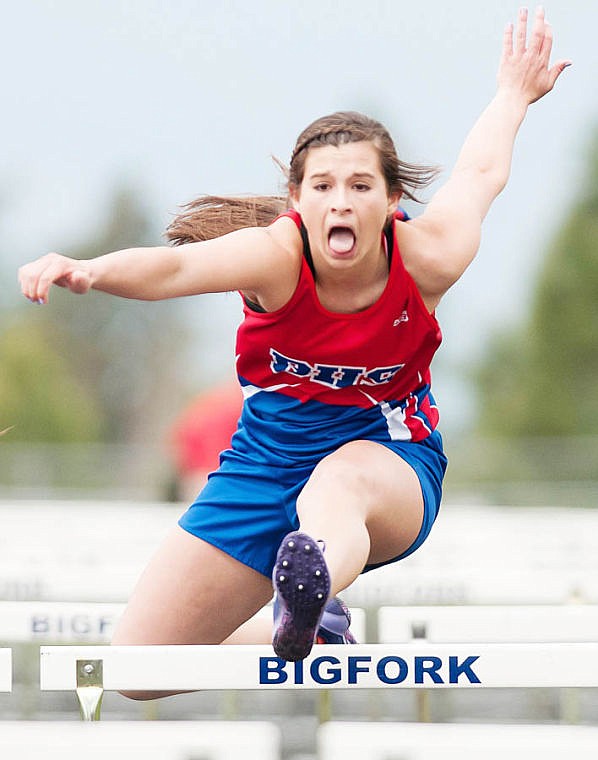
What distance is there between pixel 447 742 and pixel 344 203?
1439mm

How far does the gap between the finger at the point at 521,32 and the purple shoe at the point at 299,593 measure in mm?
1941

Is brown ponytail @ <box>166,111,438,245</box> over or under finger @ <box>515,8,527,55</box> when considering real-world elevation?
under

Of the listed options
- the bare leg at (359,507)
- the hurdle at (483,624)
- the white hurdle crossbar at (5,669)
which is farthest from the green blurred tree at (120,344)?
the white hurdle crossbar at (5,669)

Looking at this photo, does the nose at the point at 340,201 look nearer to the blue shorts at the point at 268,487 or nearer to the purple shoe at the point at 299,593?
the blue shorts at the point at 268,487

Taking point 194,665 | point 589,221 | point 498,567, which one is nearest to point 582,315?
point 589,221

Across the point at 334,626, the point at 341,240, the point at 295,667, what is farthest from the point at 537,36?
the point at 295,667

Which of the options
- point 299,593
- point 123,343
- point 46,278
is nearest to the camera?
point 46,278

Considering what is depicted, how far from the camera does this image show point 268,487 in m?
4.08

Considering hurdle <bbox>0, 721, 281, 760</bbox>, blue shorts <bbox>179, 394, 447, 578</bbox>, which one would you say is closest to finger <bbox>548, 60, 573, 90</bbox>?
blue shorts <bbox>179, 394, 447, 578</bbox>

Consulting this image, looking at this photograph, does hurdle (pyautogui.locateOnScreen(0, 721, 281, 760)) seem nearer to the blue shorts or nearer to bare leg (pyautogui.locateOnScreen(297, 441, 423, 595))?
bare leg (pyautogui.locateOnScreen(297, 441, 423, 595))

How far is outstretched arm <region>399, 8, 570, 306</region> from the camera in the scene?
→ 153 inches

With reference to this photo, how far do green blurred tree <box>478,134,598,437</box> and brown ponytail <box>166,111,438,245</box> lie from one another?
2541cm

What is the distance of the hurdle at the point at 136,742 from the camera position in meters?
2.83

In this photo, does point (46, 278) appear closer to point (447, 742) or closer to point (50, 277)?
point (50, 277)
